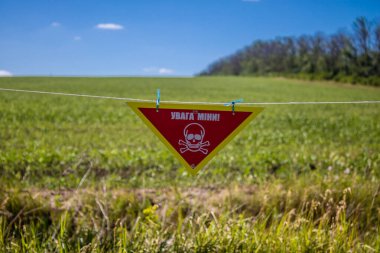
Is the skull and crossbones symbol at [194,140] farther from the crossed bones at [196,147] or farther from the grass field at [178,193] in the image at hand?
the grass field at [178,193]

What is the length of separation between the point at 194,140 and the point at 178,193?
2.07 meters

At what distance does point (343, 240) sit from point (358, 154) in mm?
5153

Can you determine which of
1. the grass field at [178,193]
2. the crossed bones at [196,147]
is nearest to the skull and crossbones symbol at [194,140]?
the crossed bones at [196,147]

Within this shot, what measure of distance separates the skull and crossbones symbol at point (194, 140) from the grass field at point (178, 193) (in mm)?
788

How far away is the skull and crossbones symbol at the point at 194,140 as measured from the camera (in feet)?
7.48

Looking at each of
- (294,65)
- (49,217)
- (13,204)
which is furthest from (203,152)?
(294,65)

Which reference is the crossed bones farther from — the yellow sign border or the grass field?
the grass field

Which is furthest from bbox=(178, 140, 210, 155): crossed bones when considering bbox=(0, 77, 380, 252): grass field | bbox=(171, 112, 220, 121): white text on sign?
bbox=(0, 77, 380, 252): grass field

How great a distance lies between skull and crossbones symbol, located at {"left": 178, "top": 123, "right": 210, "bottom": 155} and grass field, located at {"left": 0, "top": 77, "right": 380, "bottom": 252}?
0.79 metres

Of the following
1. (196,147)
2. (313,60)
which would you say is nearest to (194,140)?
(196,147)

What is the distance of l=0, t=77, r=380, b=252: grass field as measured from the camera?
2.82 meters

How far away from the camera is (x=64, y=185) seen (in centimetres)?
500

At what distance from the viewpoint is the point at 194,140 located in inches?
91.0

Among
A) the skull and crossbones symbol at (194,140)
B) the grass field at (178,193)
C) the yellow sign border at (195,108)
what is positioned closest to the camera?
the yellow sign border at (195,108)
